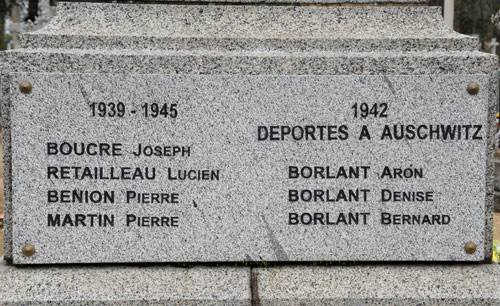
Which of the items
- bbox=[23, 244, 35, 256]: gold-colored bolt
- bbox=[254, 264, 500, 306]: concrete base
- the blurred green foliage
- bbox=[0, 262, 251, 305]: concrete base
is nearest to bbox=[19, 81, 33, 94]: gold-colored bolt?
bbox=[23, 244, 35, 256]: gold-colored bolt

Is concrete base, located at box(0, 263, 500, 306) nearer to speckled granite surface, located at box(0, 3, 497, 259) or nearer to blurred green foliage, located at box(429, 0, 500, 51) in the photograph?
speckled granite surface, located at box(0, 3, 497, 259)

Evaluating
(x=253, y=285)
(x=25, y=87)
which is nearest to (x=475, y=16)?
(x=253, y=285)

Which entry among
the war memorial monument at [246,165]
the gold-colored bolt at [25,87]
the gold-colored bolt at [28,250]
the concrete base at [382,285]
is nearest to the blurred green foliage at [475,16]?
the war memorial monument at [246,165]

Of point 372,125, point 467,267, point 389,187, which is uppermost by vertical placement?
point 372,125

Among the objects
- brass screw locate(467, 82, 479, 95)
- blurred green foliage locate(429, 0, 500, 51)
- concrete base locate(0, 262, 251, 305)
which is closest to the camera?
concrete base locate(0, 262, 251, 305)

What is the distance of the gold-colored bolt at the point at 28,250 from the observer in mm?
2295

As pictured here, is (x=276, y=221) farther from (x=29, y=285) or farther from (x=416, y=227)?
(x=29, y=285)

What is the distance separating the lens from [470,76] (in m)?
2.29

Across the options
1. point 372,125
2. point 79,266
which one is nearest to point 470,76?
point 372,125

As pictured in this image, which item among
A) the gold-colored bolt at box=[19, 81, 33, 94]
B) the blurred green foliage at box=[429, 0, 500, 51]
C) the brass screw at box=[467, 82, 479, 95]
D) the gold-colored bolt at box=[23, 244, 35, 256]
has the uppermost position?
the gold-colored bolt at box=[19, 81, 33, 94]

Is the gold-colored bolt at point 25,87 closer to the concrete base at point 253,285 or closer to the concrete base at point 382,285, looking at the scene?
the concrete base at point 253,285

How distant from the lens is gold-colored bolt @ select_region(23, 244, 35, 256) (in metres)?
2.29

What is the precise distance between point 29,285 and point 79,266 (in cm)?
22

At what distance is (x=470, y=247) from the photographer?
2334 mm
